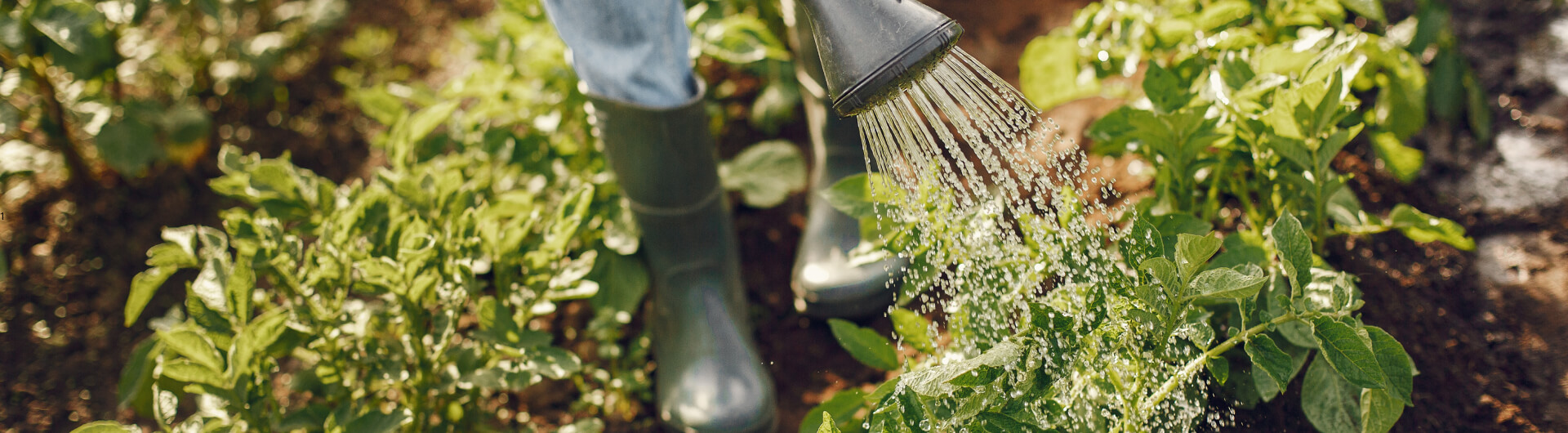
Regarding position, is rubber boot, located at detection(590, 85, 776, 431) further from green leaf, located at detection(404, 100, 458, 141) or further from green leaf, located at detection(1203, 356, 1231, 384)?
green leaf, located at detection(1203, 356, 1231, 384)

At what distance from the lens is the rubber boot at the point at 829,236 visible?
168cm

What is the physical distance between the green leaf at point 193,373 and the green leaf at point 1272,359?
4.07 feet

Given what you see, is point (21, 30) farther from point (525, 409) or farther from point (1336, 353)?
point (1336, 353)

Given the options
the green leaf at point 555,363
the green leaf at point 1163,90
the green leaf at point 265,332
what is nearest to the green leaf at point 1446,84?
the green leaf at point 1163,90

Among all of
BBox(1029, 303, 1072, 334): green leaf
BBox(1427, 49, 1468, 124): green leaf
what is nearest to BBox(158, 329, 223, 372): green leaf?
BBox(1029, 303, 1072, 334): green leaf

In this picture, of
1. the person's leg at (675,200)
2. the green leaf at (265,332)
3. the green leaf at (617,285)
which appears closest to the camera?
the green leaf at (265,332)

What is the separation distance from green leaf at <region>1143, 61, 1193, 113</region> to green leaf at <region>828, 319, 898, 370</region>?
0.52 metres

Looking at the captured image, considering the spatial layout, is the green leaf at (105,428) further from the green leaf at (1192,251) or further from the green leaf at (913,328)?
the green leaf at (1192,251)

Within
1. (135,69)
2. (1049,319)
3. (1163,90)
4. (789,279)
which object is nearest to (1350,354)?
(1049,319)

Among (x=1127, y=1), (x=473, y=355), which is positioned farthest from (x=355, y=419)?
(x=1127, y=1)

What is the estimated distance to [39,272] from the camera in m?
1.87

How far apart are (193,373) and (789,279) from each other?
3.46 feet

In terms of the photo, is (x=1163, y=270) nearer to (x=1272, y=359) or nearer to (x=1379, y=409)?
(x=1272, y=359)

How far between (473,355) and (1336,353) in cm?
113
